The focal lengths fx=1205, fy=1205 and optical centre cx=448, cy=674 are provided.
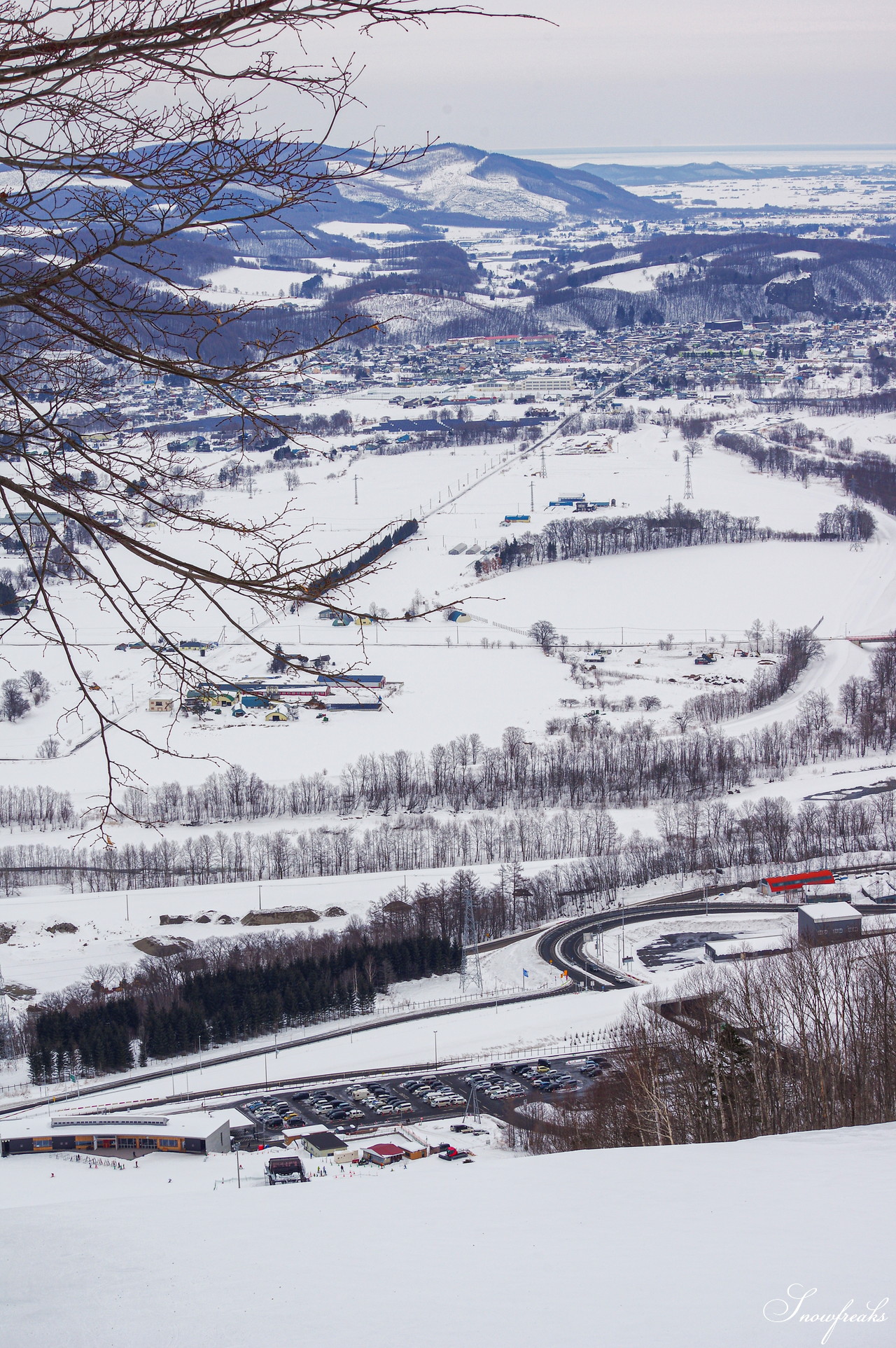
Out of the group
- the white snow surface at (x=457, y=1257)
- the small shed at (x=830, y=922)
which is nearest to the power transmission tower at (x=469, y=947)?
the small shed at (x=830, y=922)

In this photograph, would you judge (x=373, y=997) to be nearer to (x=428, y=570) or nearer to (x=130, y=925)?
(x=130, y=925)

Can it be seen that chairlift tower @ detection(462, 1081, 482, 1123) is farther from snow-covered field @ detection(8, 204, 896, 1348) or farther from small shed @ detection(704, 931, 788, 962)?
small shed @ detection(704, 931, 788, 962)

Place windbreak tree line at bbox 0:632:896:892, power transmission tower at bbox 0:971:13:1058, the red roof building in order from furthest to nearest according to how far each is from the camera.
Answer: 1. windbreak tree line at bbox 0:632:896:892
2. power transmission tower at bbox 0:971:13:1058
3. the red roof building

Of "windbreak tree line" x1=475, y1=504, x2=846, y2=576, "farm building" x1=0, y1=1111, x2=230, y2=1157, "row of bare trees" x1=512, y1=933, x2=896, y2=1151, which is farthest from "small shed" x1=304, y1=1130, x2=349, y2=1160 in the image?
"windbreak tree line" x1=475, y1=504, x2=846, y2=576

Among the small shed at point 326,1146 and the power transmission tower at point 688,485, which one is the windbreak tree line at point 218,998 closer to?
A: the small shed at point 326,1146

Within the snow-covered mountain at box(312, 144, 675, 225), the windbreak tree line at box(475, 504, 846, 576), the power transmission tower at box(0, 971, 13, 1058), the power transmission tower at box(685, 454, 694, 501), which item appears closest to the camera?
the power transmission tower at box(0, 971, 13, 1058)
